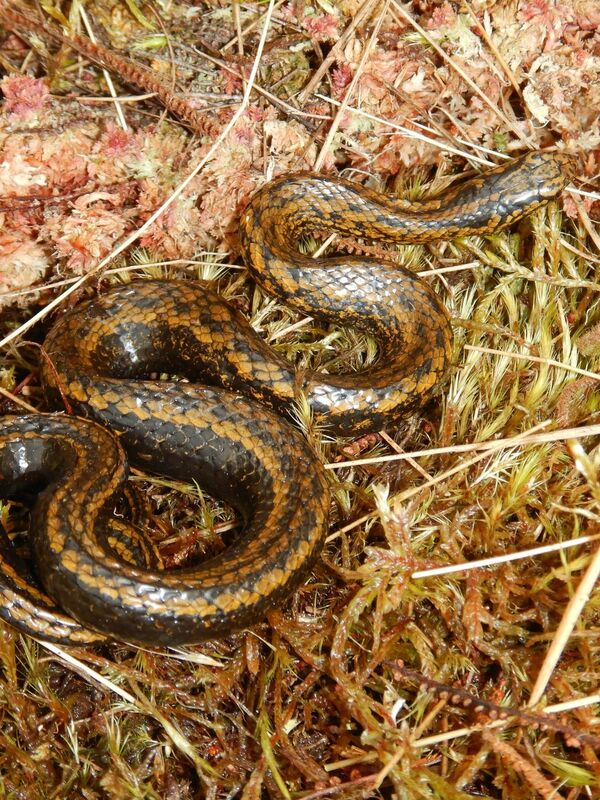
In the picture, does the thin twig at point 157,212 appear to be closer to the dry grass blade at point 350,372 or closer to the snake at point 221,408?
the dry grass blade at point 350,372

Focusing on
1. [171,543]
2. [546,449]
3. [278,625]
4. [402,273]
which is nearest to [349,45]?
[402,273]

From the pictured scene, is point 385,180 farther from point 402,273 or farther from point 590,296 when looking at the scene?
point 590,296

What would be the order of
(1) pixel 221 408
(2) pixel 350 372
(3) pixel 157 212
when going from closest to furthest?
(1) pixel 221 408
(3) pixel 157 212
(2) pixel 350 372

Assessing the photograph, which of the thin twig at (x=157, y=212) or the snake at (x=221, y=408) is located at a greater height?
the thin twig at (x=157, y=212)

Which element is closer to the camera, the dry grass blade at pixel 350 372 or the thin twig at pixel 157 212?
the dry grass blade at pixel 350 372

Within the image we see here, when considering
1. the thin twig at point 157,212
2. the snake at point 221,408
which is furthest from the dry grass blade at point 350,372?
the snake at point 221,408

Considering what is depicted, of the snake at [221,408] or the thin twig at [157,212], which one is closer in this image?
the snake at [221,408]

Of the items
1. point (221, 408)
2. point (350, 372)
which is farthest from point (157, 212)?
point (350, 372)

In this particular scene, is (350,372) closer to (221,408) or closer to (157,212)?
(221,408)

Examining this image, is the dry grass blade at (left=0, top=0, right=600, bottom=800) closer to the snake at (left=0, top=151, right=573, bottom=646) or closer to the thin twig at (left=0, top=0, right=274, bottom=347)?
the thin twig at (left=0, top=0, right=274, bottom=347)
